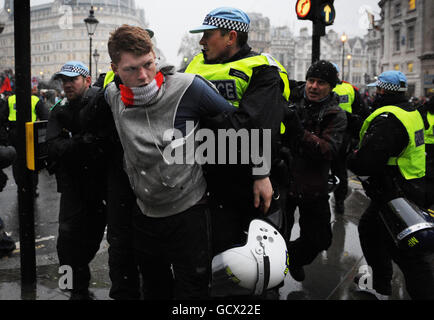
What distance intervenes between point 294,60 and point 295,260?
101439 mm

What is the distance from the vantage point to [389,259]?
3.65 m

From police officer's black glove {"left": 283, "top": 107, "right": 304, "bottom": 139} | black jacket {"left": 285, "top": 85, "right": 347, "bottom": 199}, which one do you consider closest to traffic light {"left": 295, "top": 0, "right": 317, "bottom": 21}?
black jacket {"left": 285, "top": 85, "right": 347, "bottom": 199}

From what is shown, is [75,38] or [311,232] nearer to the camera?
[311,232]

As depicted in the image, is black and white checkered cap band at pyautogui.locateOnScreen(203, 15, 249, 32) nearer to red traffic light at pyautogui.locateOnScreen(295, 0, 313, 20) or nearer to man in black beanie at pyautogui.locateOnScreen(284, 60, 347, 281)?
man in black beanie at pyautogui.locateOnScreen(284, 60, 347, 281)

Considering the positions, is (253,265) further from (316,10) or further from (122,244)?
(316,10)

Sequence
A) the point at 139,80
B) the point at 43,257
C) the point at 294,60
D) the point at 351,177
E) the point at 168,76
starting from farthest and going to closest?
1. the point at 294,60
2. the point at 351,177
3. the point at 43,257
4. the point at 168,76
5. the point at 139,80

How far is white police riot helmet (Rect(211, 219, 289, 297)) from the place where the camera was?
2119 mm

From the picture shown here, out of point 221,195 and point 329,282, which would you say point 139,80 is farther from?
point 329,282

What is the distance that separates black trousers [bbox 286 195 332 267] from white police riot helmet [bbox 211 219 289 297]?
5.11ft

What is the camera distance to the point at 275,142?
2.41 metres

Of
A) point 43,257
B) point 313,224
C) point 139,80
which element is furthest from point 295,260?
point 43,257

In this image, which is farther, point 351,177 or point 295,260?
point 351,177

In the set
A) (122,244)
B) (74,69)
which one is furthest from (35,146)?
(122,244)

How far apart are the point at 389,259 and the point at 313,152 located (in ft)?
3.93
